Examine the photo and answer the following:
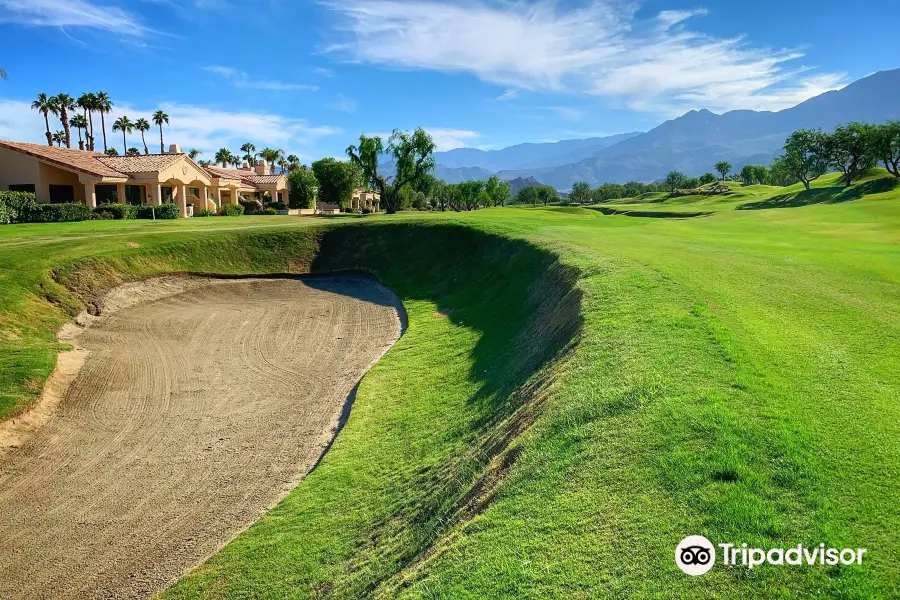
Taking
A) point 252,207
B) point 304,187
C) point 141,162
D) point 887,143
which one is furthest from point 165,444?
point 887,143

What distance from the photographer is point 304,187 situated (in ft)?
275

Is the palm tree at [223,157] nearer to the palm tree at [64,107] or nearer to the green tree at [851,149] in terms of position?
the palm tree at [64,107]

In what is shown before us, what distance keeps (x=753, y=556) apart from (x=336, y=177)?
273 feet

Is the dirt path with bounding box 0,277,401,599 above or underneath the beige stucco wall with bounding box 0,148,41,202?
underneath

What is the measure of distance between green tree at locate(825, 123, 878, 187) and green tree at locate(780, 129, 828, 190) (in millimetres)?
1128

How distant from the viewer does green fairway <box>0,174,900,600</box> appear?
4906mm

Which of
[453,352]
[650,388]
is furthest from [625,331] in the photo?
[453,352]

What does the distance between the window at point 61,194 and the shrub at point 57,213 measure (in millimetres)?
7208

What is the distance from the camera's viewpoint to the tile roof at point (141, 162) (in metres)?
54.5

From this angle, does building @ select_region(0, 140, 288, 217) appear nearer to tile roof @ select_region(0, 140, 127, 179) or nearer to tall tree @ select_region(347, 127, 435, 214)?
tile roof @ select_region(0, 140, 127, 179)

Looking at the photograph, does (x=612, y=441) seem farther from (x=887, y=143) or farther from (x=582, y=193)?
(x=582, y=193)

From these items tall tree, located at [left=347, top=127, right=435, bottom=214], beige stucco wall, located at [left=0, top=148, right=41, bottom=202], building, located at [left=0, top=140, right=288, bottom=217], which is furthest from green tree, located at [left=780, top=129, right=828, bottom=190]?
beige stucco wall, located at [left=0, top=148, right=41, bottom=202]

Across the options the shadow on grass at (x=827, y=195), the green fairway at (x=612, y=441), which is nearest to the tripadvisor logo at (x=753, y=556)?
the green fairway at (x=612, y=441)

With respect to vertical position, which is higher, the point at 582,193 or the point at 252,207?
the point at 582,193
